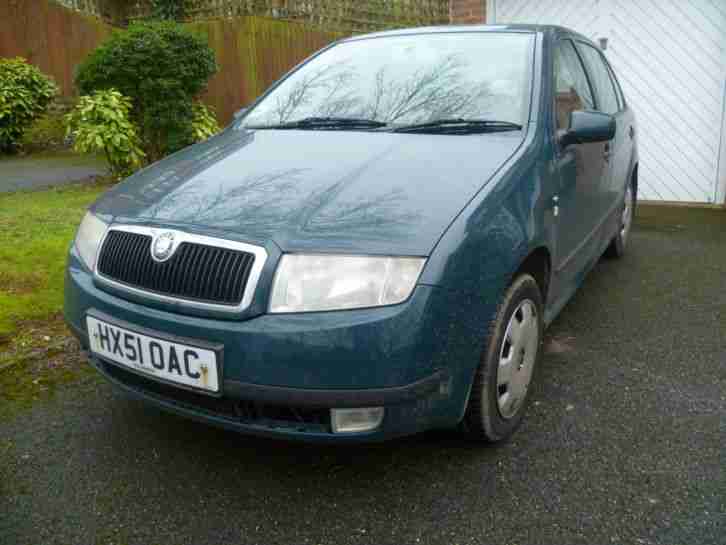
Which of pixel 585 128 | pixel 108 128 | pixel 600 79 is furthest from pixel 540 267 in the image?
pixel 108 128

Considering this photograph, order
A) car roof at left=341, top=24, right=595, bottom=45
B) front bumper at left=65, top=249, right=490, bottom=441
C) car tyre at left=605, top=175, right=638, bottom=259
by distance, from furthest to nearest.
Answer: car tyre at left=605, top=175, right=638, bottom=259
car roof at left=341, top=24, right=595, bottom=45
front bumper at left=65, top=249, right=490, bottom=441

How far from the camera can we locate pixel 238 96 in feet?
34.7

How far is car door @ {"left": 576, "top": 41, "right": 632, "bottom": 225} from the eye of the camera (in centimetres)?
365

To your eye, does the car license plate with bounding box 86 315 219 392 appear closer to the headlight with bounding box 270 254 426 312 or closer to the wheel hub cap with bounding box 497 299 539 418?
the headlight with bounding box 270 254 426 312

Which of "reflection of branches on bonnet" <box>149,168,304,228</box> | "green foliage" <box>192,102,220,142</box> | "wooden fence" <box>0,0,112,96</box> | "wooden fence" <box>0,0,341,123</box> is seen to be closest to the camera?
"reflection of branches on bonnet" <box>149,168,304,228</box>

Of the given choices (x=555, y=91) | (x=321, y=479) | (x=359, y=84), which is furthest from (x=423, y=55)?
(x=321, y=479)

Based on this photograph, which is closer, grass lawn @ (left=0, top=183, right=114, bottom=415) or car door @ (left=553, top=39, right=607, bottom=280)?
car door @ (left=553, top=39, right=607, bottom=280)

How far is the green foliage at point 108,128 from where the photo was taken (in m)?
6.66

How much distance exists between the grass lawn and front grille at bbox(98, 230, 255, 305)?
1.09m

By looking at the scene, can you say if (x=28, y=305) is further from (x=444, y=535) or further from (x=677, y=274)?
(x=677, y=274)

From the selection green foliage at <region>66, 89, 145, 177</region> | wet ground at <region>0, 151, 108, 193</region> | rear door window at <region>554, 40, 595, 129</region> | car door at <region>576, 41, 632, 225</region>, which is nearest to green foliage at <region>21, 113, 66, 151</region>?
wet ground at <region>0, 151, 108, 193</region>

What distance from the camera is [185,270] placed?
1.99 meters

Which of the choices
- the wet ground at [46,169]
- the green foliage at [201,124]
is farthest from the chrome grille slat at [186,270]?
the wet ground at [46,169]

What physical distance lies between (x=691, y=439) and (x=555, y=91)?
153 centimetres
